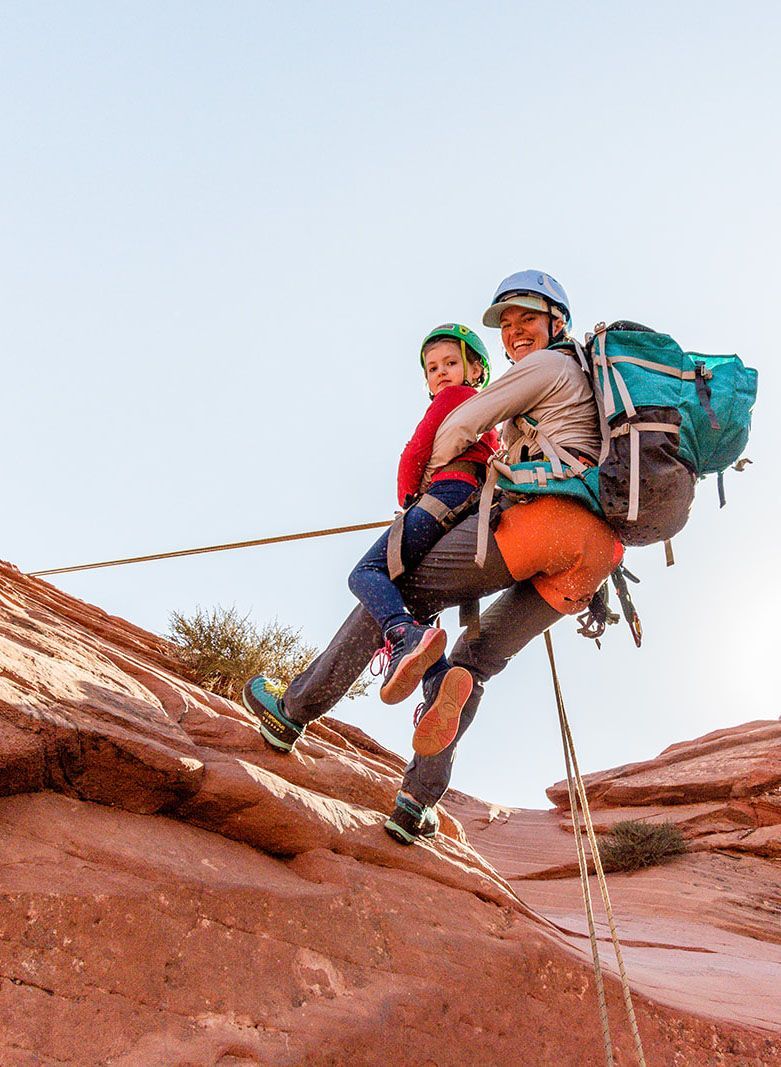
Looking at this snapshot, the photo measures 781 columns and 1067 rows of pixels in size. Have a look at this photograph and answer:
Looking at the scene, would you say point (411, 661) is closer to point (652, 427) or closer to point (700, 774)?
point (652, 427)

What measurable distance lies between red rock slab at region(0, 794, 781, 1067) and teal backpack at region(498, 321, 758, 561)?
83.8 inches

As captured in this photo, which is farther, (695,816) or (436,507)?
(695,816)

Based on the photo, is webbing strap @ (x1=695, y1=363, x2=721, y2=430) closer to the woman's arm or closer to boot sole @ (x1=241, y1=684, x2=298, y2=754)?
the woman's arm

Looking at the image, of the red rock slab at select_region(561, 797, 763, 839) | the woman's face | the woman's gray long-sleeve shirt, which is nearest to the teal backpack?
the woman's gray long-sleeve shirt

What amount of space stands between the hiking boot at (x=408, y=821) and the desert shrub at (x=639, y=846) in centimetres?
675

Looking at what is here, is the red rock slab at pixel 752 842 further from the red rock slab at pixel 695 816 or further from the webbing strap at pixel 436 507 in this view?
the webbing strap at pixel 436 507

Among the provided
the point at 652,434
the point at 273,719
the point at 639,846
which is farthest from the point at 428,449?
the point at 639,846

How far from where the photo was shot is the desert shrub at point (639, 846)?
10.7 metres

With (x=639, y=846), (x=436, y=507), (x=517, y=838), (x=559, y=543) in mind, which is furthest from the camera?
(x=517, y=838)

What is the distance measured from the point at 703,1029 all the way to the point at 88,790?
3.12m

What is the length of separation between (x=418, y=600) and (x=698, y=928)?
17.0ft

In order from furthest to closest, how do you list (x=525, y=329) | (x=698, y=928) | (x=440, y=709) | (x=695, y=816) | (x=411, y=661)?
(x=695, y=816)
(x=698, y=928)
(x=525, y=329)
(x=440, y=709)
(x=411, y=661)

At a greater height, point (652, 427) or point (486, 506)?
point (652, 427)

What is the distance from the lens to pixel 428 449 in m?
4.64
